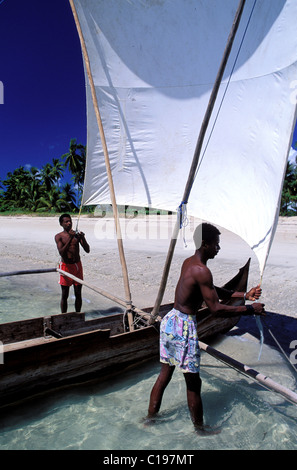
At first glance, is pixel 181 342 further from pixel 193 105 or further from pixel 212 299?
pixel 193 105

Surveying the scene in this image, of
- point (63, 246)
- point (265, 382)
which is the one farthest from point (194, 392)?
point (63, 246)

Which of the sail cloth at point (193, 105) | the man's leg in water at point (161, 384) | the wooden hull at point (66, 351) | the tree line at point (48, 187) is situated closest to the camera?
the man's leg in water at point (161, 384)

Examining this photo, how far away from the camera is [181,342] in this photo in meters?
2.67

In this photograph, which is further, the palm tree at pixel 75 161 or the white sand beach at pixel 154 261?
the palm tree at pixel 75 161

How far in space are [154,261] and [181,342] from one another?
769 cm

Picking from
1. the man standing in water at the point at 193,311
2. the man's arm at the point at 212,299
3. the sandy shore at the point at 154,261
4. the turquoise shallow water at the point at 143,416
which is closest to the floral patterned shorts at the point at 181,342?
the man standing in water at the point at 193,311

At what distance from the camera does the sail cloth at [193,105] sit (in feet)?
11.1

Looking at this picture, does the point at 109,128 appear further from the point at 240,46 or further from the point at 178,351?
the point at 178,351

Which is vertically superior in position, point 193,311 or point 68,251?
point 68,251

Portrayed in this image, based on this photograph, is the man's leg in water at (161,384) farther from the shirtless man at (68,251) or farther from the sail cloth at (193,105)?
the shirtless man at (68,251)

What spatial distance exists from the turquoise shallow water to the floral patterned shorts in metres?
0.92

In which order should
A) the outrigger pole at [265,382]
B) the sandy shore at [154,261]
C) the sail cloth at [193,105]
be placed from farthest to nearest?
the sandy shore at [154,261] < the sail cloth at [193,105] < the outrigger pole at [265,382]

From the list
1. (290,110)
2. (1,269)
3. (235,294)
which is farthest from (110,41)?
(1,269)

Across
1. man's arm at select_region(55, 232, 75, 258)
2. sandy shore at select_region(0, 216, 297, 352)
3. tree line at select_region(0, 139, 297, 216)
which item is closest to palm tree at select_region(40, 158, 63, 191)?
tree line at select_region(0, 139, 297, 216)
